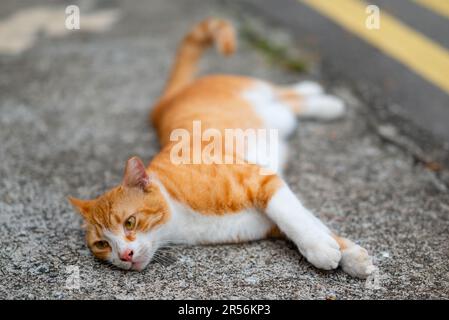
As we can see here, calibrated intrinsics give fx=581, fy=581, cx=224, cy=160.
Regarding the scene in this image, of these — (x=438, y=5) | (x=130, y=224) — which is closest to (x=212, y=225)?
(x=130, y=224)

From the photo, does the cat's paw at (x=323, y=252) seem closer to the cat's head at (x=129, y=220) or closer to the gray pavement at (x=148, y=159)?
the gray pavement at (x=148, y=159)

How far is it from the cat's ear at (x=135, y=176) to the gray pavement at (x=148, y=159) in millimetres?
316

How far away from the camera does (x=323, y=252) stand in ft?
7.27

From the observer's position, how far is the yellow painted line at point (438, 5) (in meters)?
4.38

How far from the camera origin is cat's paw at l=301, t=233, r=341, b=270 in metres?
2.21

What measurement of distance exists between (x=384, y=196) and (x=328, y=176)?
32 centimetres

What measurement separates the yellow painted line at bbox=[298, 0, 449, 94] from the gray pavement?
0.57m

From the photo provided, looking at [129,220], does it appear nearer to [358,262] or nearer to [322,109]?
[358,262]

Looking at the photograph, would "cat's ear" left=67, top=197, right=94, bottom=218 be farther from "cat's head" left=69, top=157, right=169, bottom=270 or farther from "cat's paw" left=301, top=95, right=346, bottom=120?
"cat's paw" left=301, top=95, right=346, bottom=120

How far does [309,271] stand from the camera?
230 cm

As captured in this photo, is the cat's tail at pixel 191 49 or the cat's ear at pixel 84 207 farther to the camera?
the cat's tail at pixel 191 49

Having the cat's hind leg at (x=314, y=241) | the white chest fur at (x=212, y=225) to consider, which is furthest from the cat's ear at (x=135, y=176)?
the cat's hind leg at (x=314, y=241)

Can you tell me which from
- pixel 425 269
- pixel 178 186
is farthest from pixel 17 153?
pixel 425 269

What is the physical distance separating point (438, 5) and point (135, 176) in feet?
10.3
